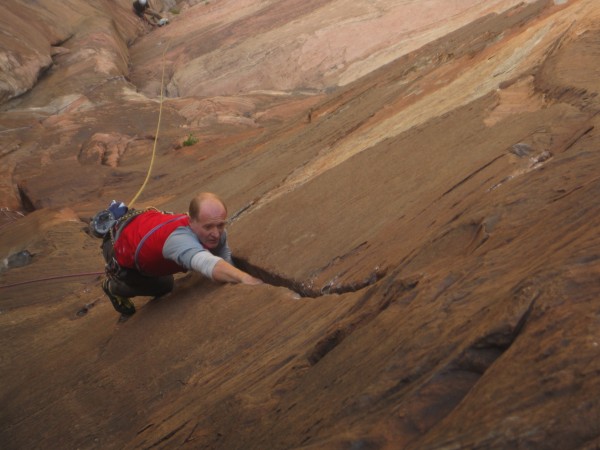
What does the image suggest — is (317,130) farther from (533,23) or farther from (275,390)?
(275,390)

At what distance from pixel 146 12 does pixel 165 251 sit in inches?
819

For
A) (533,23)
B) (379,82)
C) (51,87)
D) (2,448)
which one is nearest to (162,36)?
(51,87)

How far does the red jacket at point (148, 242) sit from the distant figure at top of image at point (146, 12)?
1974 cm

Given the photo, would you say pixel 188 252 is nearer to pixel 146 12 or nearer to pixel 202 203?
pixel 202 203

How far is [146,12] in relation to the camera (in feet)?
78.4

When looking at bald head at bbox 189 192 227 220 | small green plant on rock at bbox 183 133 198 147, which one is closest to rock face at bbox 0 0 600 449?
bald head at bbox 189 192 227 220

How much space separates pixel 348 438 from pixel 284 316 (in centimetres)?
168

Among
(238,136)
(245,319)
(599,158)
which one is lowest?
(238,136)

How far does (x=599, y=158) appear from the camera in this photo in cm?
320

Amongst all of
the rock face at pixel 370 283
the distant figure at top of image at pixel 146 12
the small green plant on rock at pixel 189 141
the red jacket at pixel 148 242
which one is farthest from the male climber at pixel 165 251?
the distant figure at top of image at pixel 146 12

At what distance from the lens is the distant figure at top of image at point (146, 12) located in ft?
77.5

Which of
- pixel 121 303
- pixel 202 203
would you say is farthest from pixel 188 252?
pixel 121 303

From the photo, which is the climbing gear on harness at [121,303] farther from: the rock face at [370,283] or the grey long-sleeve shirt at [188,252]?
the grey long-sleeve shirt at [188,252]

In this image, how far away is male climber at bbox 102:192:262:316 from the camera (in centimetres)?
457
